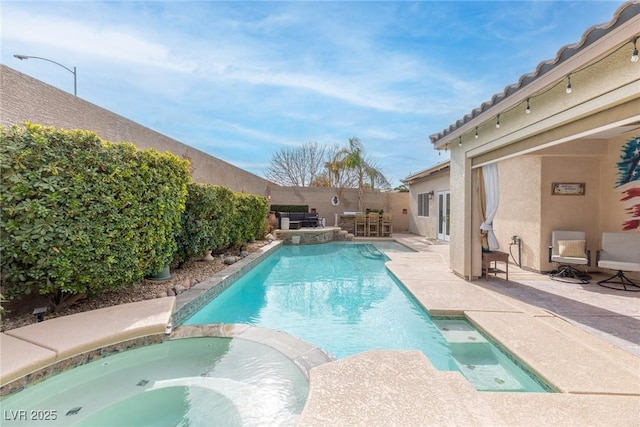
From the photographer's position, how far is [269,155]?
1160 inches

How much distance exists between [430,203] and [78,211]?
1410cm

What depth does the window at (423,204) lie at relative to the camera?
15567mm

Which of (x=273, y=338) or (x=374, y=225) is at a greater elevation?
(x=374, y=225)

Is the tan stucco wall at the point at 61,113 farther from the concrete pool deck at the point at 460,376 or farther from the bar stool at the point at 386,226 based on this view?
the bar stool at the point at 386,226

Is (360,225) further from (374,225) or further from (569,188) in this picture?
(569,188)

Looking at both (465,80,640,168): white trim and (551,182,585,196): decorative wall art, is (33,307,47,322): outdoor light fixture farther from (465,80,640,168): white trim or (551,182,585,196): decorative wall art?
(551,182,585,196): decorative wall art

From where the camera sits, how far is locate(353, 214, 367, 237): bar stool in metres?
16.4

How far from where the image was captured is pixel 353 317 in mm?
5066

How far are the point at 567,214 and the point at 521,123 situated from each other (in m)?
3.77

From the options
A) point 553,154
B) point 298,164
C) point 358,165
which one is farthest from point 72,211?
point 298,164

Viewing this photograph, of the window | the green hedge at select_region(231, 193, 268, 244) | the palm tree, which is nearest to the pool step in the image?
the green hedge at select_region(231, 193, 268, 244)

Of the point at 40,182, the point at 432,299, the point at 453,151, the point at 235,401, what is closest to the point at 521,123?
the point at 453,151

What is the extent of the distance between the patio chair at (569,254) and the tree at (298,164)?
75.7 feet

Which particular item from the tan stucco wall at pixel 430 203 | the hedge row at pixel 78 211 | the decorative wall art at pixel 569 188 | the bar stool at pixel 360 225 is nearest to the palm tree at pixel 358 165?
the tan stucco wall at pixel 430 203
